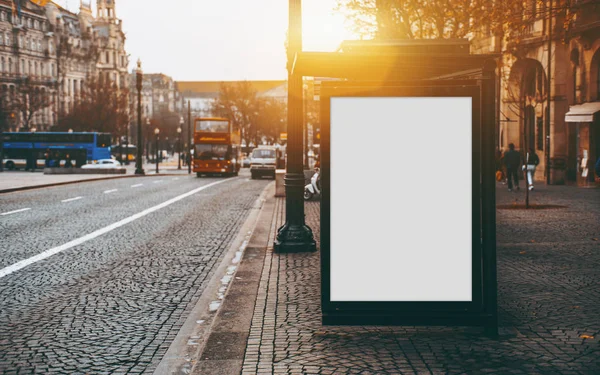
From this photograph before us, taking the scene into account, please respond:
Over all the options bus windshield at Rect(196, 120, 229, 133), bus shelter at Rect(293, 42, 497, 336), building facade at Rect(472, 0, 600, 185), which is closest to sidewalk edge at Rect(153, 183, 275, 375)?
bus shelter at Rect(293, 42, 497, 336)

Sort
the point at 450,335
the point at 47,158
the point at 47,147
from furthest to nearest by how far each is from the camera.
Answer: the point at 47,147 → the point at 47,158 → the point at 450,335

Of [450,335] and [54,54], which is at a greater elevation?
[54,54]

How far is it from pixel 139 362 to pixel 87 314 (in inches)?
71.9

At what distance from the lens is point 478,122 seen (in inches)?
222

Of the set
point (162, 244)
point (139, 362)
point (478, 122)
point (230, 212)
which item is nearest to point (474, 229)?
point (478, 122)

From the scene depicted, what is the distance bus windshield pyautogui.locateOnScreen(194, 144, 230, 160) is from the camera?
5097 cm

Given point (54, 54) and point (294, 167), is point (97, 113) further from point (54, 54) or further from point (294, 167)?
point (294, 167)

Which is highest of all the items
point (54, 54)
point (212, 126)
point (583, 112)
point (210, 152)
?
point (54, 54)

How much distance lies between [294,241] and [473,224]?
550 cm

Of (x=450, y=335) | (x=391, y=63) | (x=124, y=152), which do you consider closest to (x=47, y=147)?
(x=124, y=152)

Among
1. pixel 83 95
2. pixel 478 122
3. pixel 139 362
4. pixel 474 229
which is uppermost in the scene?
pixel 83 95

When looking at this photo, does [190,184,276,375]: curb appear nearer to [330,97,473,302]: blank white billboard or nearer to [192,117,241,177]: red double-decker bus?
[330,97,473,302]: blank white billboard

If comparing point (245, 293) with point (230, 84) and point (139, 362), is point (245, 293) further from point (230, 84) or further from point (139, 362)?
point (230, 84)

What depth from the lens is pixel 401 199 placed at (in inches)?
227
